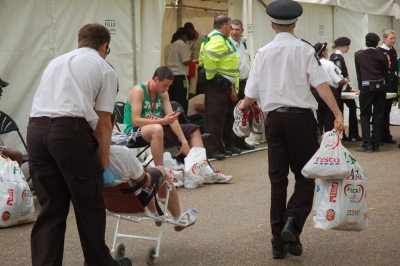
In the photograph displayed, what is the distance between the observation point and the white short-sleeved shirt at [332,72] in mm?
12320

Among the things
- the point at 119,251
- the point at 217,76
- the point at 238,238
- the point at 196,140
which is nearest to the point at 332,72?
the point at 217,76

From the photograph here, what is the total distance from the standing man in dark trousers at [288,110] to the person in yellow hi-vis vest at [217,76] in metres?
5.37

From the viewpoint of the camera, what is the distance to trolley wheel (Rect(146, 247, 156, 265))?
5695 mm

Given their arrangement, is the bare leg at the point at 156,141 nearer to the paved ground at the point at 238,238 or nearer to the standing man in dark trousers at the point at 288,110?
the paved ground at the point at 238,238

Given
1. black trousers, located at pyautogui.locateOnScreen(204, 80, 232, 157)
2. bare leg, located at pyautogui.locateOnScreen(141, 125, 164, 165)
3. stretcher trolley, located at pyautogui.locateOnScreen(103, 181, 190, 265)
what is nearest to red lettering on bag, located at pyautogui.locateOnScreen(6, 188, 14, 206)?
stretcher trolley, located at pyautogui.locateOnScreen(103, 181, 190, 265)

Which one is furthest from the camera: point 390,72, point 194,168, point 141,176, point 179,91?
point 179,91

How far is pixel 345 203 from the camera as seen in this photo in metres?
5.47

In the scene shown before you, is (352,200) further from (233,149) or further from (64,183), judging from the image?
(233,149)

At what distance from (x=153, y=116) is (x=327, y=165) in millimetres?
3807

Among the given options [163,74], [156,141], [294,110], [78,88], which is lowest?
[156,141]

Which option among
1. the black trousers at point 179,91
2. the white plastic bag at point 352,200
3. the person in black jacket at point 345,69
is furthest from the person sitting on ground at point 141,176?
the person in black jacket at point 345,69

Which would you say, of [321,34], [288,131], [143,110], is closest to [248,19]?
[321,34]

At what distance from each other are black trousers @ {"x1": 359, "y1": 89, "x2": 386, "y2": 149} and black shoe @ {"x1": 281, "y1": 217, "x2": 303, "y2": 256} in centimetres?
686

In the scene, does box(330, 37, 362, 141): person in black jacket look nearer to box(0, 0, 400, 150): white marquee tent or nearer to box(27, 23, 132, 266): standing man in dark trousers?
box(0, 0, 400, 150): white marquee tent
